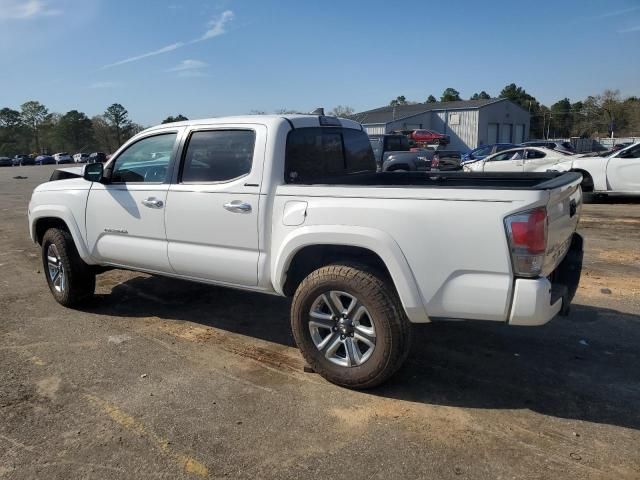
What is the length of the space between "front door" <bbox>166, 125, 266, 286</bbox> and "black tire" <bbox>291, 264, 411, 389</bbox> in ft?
1.86

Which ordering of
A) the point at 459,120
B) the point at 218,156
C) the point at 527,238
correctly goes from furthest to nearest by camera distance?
the point at 459,120 → the point at 218,156 → the point at 527,238

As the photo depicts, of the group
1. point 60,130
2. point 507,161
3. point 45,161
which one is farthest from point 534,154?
point 60,130

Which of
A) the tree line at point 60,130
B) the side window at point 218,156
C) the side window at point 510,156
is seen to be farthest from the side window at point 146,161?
the tree line at point 60,130

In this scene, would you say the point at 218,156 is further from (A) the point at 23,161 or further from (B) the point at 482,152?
(A) the point at 23,161

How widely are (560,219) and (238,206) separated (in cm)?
232

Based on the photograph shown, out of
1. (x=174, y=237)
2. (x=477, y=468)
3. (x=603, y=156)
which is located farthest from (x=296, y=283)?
(x=603, y=156)

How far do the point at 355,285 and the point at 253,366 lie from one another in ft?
4.04

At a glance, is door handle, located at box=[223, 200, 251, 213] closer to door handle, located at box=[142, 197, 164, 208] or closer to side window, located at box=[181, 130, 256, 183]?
side window, located at box=[181, 130, 256, 183]

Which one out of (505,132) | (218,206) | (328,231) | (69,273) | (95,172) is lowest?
(69,273)

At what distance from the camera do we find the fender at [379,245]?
3.36m

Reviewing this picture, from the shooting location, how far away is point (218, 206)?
4.23 meters

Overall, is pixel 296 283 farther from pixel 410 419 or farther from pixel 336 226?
pixel 410 419

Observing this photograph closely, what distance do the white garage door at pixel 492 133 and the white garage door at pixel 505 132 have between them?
815 mm

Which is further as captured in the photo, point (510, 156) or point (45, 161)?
point (45, 161)
